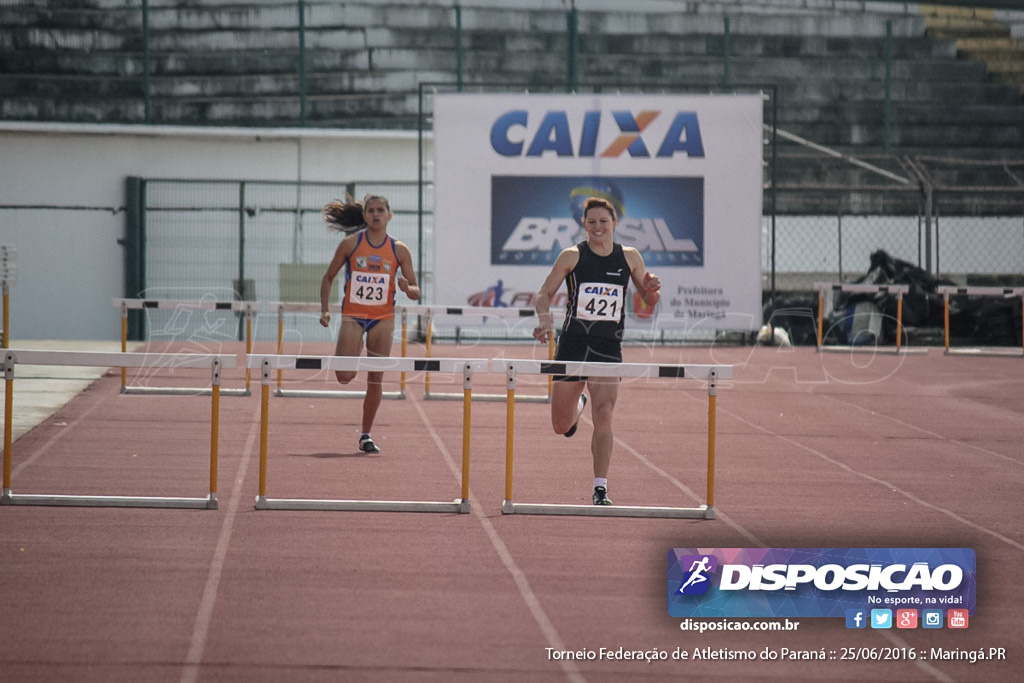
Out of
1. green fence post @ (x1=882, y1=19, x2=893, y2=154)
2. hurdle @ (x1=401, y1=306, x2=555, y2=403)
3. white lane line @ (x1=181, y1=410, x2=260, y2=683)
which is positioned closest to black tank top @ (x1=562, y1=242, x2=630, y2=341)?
white lane line @ (x1=181, y1=410, x2=260, y2=683)

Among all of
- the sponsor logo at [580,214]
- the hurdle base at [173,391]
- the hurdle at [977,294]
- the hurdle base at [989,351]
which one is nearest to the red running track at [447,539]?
the hurdle base at [173,391]

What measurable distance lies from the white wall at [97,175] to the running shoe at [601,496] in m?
17.0

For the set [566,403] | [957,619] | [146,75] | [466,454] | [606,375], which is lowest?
[957,619]

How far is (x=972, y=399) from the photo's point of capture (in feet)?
52.4

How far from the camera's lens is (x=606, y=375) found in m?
8.35

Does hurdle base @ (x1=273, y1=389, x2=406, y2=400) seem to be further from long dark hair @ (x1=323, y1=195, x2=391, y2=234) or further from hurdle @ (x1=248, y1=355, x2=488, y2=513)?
hurdle @ (x1=248, y1=355, x2=488, y2=513)

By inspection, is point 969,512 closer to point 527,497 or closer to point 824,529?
point 824,529

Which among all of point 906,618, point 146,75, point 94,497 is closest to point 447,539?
point 94,497

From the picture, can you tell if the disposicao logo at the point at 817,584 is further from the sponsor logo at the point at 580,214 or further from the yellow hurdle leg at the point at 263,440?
the sponsor logo at the point at 580,214

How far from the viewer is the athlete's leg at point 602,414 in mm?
→ 8602

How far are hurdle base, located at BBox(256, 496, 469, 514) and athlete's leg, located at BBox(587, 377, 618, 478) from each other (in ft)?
3.00

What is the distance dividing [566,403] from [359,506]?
4.75ft

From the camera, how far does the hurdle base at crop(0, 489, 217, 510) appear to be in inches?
329

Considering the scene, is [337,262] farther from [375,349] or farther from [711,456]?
[711,456]
